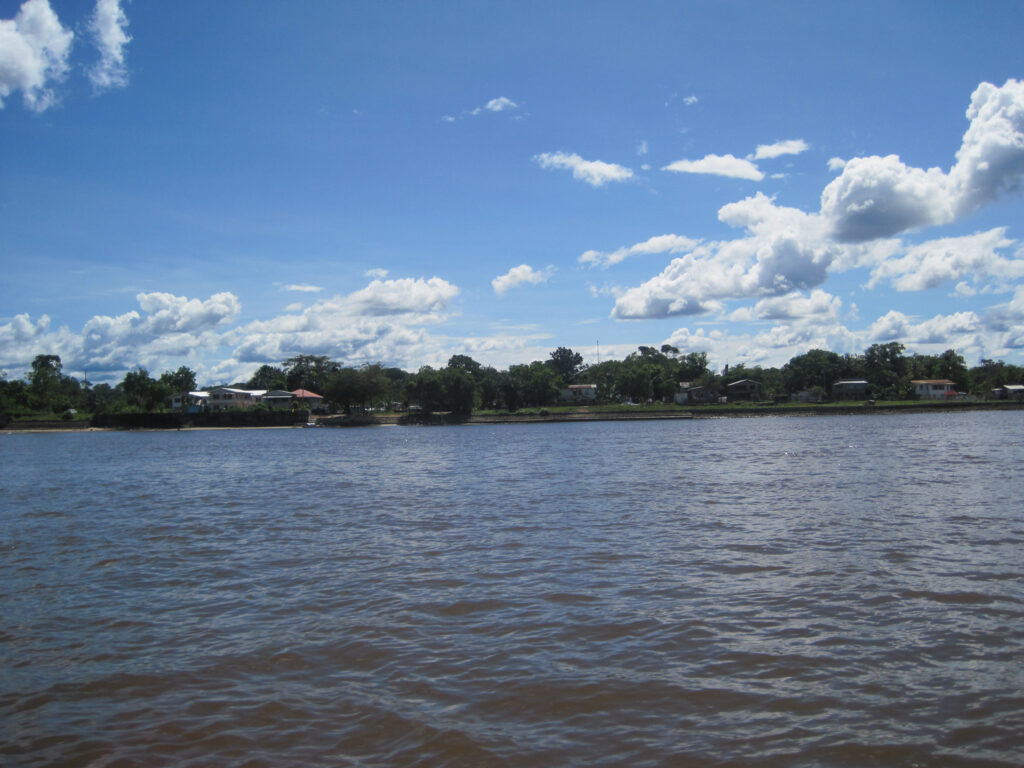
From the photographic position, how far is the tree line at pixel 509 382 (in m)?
110

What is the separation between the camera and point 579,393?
141 m

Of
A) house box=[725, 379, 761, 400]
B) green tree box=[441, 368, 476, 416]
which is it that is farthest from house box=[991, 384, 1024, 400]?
green tree box=[441, 368, 476, 416]

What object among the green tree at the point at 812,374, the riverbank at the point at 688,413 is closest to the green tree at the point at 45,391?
the riverbank at the point at 688,413

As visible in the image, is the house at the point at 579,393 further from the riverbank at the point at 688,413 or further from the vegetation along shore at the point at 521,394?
the riverbank at the point at 688,413

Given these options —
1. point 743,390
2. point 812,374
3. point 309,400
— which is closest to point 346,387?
point 309,400

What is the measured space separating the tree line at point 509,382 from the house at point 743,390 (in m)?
1.39

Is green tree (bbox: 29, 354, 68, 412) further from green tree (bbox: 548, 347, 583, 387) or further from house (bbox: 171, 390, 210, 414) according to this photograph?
green tree (bbox: 548, 347, 583, 387)

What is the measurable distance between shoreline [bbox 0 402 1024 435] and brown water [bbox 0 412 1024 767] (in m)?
92.0

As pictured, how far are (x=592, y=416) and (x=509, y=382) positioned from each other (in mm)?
17391

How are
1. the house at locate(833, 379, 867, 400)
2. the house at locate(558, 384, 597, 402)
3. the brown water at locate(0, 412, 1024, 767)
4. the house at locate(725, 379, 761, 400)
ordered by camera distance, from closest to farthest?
1. the brown water at locate(0, 412, 1024, 767)
2. the house at locate(833, 379, 867, 400)
3. the house at locate(725, 379, 761, 400)
4. the house at locate(558, 384, 597, 402)

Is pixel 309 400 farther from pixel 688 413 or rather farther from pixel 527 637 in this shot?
pixel 527 637

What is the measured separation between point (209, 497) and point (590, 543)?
50.3 feet

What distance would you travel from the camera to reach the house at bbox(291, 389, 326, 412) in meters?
125

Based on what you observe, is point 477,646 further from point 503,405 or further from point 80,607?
point 503,405
